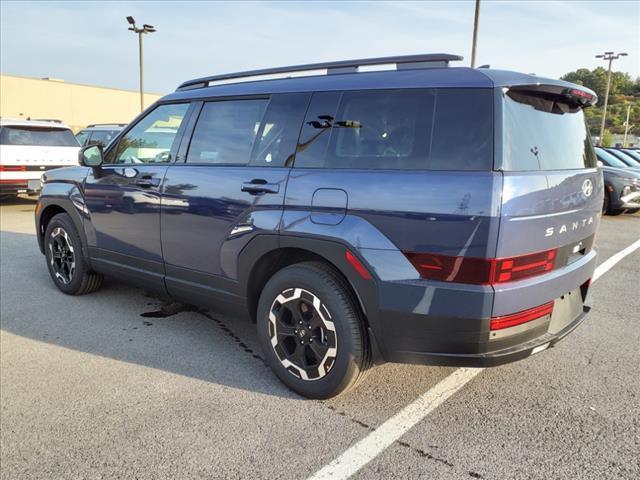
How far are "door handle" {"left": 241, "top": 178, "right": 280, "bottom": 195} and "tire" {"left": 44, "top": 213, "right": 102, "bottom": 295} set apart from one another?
2.39 meters

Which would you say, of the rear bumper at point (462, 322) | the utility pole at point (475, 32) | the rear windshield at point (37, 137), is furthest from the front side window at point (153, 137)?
the utility pole at point (475, 32)

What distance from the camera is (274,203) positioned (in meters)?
3.19

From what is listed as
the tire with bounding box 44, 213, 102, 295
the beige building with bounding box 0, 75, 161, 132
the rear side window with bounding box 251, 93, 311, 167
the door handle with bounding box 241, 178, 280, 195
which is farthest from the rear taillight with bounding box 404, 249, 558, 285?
the beige building with bounding box 0, 75, 161, 132

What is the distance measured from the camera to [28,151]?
36.6ft

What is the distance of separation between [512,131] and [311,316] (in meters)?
1.51

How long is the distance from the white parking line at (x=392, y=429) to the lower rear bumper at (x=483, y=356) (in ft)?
1.18

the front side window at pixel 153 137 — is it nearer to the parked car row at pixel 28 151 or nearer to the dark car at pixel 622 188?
the parked car row at pixel 28 151

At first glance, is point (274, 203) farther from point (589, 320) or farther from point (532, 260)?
point (589, 320)

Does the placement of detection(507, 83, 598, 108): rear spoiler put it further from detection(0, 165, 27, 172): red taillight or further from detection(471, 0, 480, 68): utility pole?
detection(471, 0, 480, 68): utility pole

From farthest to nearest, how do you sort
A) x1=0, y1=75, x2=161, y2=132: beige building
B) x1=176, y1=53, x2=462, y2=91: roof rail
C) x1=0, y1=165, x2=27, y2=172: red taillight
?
x1=0, y1=75, x2=161, y2=132: beige building
x1=0, y1=165, x2=27, y2=172: red taillight
x1=176, y1=53, x2=462, y2=91: roof rail

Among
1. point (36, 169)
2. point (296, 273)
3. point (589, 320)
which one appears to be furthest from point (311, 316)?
point (36, 169)

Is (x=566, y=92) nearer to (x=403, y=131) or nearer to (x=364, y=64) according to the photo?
(x=403, y=131)

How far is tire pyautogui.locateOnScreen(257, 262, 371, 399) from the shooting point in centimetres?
293

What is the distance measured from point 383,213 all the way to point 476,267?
1.79 ft
